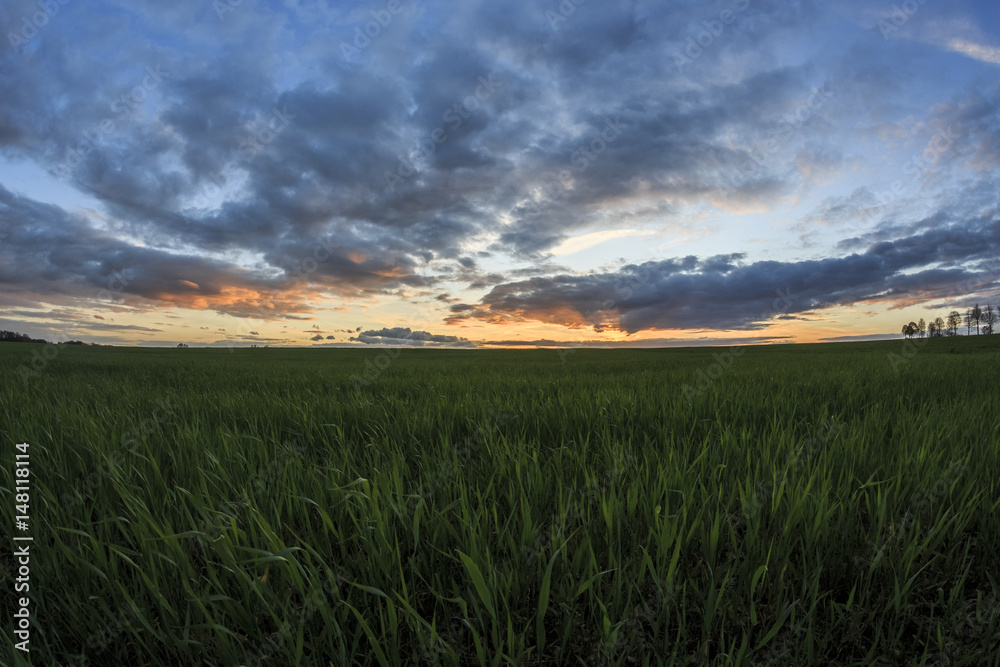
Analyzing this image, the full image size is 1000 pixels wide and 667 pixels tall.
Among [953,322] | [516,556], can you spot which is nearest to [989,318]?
[953,322]

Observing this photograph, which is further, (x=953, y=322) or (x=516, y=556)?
(x=953, y=322)

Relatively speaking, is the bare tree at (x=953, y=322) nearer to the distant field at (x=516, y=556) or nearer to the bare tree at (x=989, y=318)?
the bare tree at (x=989, y=318)

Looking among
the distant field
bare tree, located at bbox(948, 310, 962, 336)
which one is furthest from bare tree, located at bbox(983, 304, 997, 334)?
the distant field

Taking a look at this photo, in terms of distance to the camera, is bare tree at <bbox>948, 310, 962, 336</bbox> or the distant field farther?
bare tree at <bbox>948, 310, 962, 336</bbox>

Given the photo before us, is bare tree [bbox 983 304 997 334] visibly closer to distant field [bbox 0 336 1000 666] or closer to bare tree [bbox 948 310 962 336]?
bare tree [bbox 948 310 962 336]

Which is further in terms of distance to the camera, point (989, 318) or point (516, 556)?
point (989, 318)

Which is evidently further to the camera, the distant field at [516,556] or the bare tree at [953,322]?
the bare tree at [953,322]

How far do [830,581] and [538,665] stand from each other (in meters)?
1.20

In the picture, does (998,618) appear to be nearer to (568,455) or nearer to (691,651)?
(691,651)

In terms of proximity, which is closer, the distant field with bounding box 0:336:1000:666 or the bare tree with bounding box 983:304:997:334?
the distant field with bounding box 0:336:1000:666

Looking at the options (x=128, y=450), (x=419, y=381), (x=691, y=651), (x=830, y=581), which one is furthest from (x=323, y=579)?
(x=419, y=381)

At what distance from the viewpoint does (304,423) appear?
3.75 m

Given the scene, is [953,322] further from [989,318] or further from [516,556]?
[516,556]

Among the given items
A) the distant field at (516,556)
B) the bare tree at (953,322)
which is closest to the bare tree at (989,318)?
the bare tree at (953,322)
